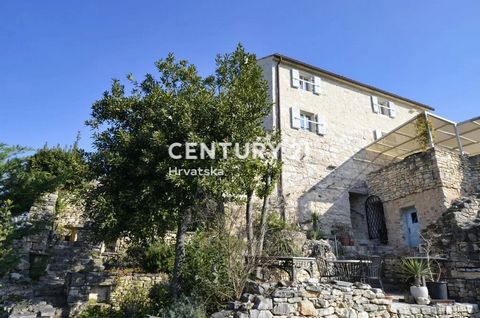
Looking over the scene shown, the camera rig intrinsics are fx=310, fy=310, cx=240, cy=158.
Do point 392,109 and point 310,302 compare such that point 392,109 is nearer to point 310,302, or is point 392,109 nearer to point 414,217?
point 414,217

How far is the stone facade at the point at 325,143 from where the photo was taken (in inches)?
533

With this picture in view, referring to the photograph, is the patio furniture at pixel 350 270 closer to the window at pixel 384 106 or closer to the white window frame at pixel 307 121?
the white window frame at pixel 307 121

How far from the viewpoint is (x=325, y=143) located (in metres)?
15.0

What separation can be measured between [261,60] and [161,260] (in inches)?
418

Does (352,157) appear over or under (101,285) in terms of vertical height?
over

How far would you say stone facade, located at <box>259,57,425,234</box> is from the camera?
1354cm

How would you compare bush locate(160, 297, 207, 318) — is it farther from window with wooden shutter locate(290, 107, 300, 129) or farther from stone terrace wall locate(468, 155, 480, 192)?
stone terrace wall locate(468, 155, 480, 192)

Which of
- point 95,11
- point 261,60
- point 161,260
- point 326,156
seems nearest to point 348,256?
point 326,156

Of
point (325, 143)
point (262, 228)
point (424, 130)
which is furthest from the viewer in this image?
point (325, 143)

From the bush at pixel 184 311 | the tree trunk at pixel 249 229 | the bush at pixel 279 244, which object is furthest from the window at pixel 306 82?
the bush at pixel 184 311

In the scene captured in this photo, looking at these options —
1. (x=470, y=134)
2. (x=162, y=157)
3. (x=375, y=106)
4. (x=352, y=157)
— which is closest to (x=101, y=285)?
(x=162, y=157)

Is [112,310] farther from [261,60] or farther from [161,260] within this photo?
[261,60]

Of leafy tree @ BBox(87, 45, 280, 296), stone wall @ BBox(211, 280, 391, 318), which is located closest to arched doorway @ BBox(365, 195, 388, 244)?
stone wall @ BBox(211, 280, 391, 318)

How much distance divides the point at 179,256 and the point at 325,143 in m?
9.99
